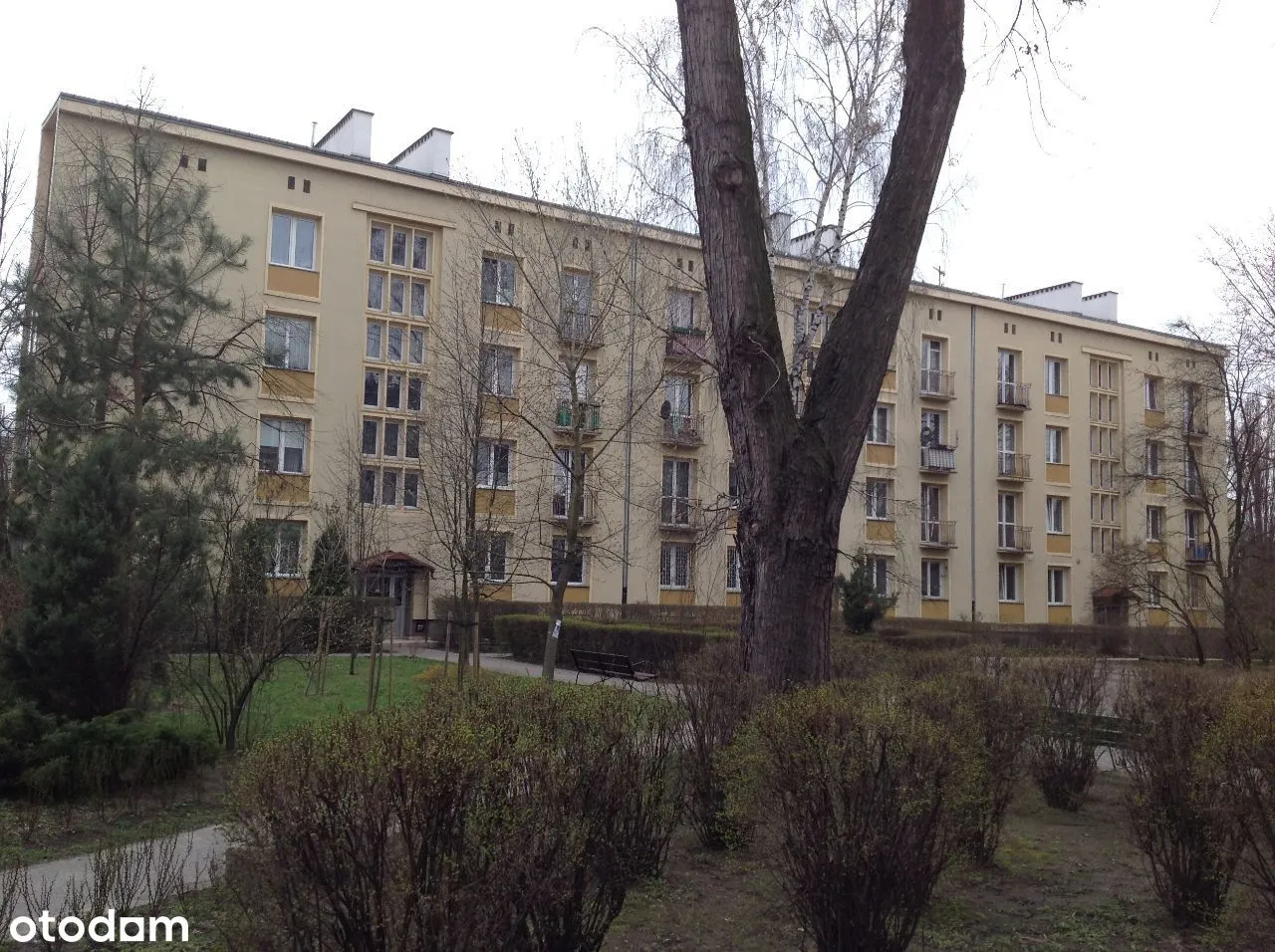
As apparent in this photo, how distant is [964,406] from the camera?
41.7 meters

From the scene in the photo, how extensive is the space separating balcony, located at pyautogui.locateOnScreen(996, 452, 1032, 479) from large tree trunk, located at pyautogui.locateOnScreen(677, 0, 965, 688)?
120ft

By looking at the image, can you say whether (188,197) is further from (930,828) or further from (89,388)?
(930,828)

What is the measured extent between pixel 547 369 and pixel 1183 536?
3754 centimetres

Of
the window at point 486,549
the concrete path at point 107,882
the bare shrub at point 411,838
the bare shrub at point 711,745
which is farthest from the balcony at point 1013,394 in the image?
the bare shrub at point 411,838

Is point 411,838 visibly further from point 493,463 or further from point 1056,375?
point 1056,375

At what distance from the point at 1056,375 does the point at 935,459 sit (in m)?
8.22

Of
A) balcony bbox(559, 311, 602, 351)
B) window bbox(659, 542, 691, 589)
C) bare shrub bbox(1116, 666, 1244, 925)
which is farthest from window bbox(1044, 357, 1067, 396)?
bare shrub bbox(1116, 666, 1244, 925)

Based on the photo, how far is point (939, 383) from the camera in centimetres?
4106

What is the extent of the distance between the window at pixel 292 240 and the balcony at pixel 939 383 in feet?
74.1

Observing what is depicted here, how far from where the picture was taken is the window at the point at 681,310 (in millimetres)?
20745

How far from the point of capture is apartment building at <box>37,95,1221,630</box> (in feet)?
64.1

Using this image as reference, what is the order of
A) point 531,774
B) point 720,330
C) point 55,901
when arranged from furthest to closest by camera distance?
point 720,330, point 55,901, point 531,774

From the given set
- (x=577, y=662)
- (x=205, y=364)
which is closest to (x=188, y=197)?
(x=205, y=364)

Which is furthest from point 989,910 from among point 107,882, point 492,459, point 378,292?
point 378,292
